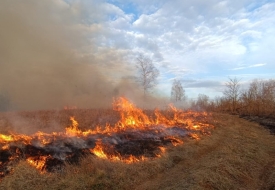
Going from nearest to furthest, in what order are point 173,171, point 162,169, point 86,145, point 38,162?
point 38,162
point 173,171
point 162,169
point 86,145

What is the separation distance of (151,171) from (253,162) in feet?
23.1

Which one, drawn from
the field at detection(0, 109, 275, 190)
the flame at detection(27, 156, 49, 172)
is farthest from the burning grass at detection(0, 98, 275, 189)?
the flame at detection(27, 156, 49, 172)

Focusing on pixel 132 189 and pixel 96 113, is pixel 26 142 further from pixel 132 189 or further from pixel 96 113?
pixel 96 113

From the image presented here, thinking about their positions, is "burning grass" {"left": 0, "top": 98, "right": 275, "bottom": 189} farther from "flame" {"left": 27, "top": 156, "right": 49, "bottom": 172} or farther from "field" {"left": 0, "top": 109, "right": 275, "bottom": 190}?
"flame" {"left": 27, "top": 156, "right": 49, "bottom": 172}

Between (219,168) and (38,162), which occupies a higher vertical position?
(38,162)

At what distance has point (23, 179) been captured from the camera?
29.1 ft

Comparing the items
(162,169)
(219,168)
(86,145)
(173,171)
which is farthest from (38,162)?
(219,168)

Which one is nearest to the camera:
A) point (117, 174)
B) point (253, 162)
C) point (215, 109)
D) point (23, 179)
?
point (23, 179)

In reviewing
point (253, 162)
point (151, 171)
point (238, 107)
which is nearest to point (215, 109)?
point (238, 107)

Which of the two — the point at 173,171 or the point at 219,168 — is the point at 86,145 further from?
the point at 219,168

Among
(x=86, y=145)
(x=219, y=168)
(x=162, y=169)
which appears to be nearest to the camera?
(x=219, y=168)

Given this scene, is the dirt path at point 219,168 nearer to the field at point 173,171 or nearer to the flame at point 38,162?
the field at point 173,171

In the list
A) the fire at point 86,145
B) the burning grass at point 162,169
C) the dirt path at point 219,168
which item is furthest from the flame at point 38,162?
the dirt path at point 219,168

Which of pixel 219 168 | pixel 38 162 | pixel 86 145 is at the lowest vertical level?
pixel 219 168
